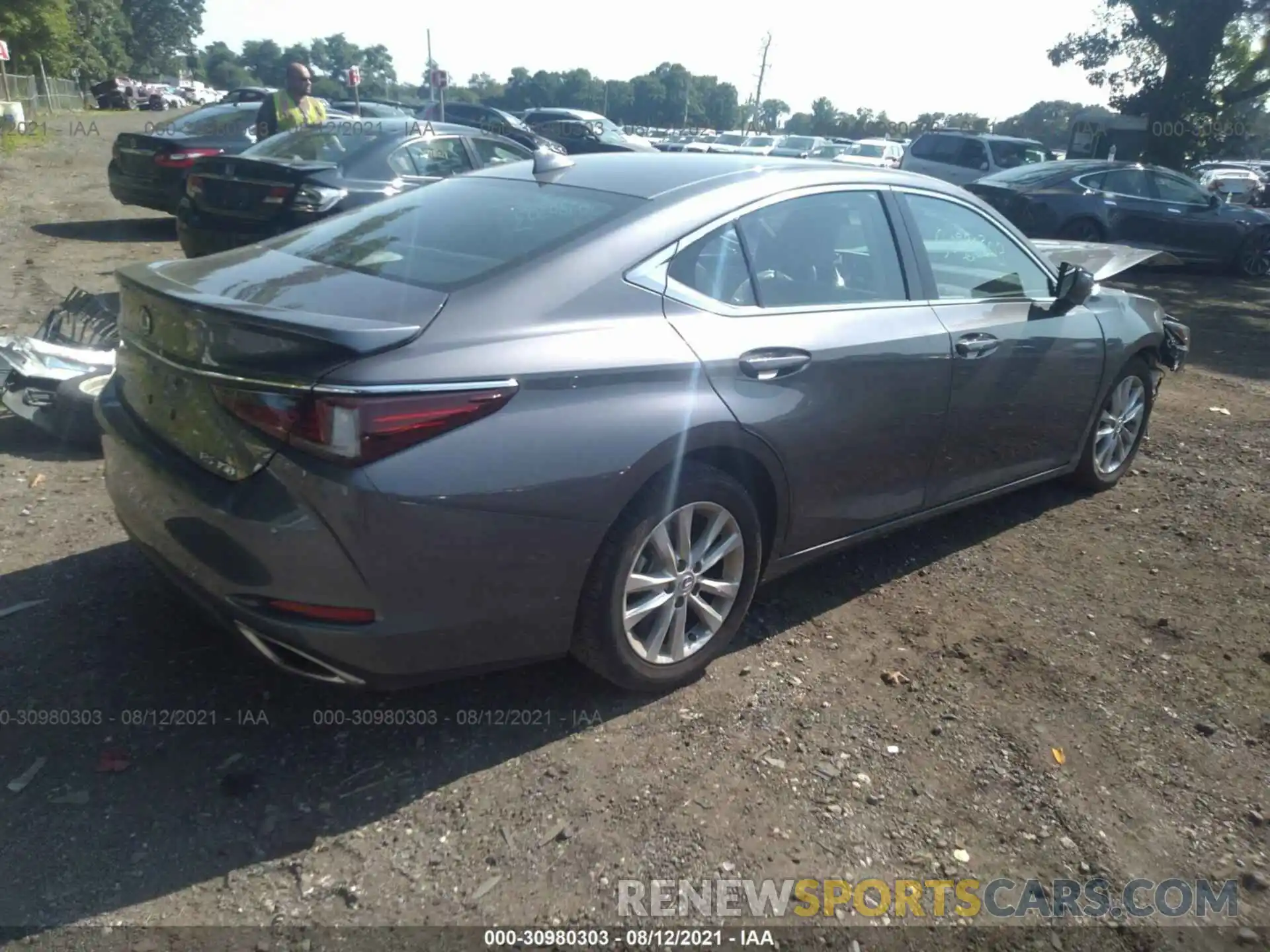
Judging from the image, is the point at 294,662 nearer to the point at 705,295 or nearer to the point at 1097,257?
the point at 705,295

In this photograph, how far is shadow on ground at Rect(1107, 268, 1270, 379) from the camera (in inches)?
375

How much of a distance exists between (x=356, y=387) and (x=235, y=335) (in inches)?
16.5

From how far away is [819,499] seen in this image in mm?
3686

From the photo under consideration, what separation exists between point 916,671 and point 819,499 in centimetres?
70

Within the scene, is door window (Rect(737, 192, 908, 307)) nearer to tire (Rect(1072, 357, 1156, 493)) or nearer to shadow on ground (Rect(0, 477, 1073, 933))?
shadow on ground (Rect(0, 477, 1073, 933))

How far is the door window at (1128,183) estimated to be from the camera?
47.0 ft

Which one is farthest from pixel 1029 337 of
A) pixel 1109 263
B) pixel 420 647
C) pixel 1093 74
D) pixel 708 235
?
pixel 1093 74

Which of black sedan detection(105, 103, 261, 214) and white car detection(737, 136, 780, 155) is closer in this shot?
black sedan detection(105, 103, 261, 214)

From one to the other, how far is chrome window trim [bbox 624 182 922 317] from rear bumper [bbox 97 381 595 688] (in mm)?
812

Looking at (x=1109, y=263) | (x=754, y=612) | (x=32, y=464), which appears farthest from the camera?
(x=1109, y=263)

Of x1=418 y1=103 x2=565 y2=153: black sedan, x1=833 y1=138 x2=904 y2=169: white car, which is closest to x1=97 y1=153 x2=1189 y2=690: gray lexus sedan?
x1=418 y1=103 x2=565 y2=153: black sedan

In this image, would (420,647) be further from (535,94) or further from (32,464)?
(535,94)

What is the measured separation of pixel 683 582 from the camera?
327cm

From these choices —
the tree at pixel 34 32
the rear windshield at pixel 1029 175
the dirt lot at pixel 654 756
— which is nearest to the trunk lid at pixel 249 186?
the dirt lot at pixel 654 756
